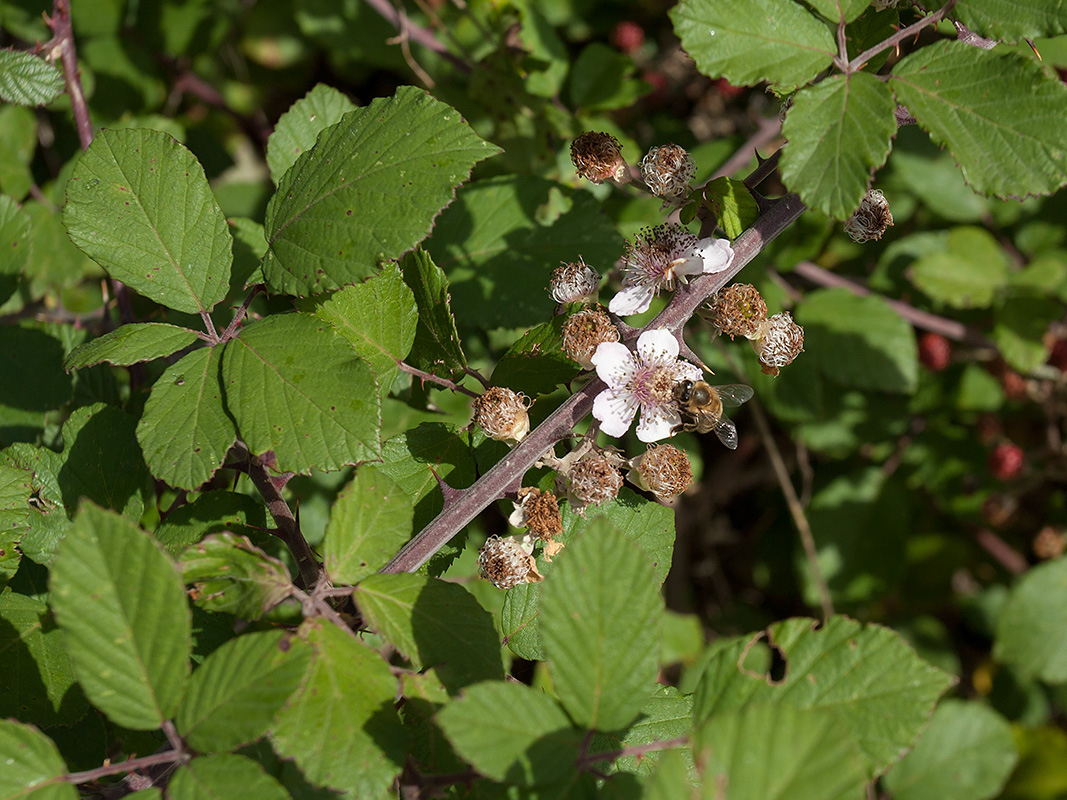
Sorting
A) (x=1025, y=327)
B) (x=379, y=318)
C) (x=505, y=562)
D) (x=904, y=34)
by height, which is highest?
(x=904, y=34)

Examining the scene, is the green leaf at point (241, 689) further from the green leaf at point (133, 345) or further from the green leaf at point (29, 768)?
the green leaf at point (133, 345)

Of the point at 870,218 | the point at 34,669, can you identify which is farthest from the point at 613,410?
the point at 34,669

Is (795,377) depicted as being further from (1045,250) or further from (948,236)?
(1045,250)

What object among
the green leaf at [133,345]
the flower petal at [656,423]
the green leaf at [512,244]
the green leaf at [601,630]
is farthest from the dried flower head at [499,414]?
the green leaf at [512,244]

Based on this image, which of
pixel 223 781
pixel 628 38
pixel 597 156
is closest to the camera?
pixel 223 781

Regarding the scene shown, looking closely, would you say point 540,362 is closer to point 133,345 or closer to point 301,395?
point 301,395

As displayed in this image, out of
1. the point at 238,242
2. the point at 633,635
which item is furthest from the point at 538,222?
the point at 633,635
